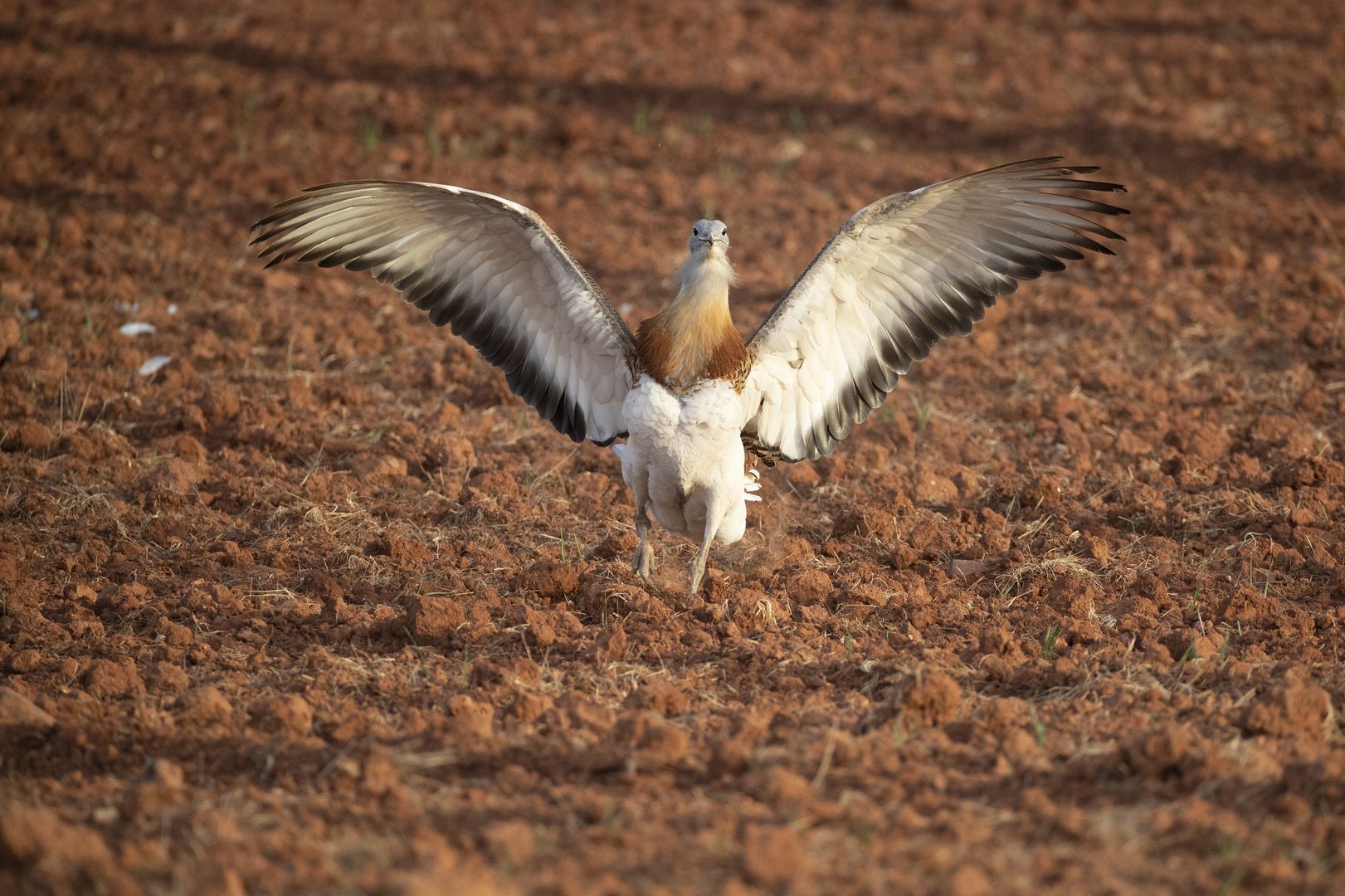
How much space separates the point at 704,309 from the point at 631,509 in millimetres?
1565

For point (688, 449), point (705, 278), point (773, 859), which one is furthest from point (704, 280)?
point (773, 859)

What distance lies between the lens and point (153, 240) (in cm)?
903

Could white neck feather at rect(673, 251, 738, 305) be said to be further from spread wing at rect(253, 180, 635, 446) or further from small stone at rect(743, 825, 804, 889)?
small stone at rect(743, 825, 804, 889)

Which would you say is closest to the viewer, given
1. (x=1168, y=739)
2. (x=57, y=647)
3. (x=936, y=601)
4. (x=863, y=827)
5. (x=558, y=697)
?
(x=863, y=827)

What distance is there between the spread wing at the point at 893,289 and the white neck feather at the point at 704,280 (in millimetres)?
287

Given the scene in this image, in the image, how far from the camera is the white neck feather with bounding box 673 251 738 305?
205 inches

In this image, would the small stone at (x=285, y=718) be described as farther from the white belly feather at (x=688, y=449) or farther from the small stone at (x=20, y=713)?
the white belly feather at (x=688, y=449)

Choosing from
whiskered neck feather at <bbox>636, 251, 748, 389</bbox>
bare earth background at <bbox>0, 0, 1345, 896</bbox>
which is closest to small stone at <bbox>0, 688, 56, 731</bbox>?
bare earth background at <bbox>0, 0, 1345, 896</bbox>

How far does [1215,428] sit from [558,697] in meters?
4.16

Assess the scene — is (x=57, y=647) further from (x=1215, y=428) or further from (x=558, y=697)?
(x=1215, y=428)

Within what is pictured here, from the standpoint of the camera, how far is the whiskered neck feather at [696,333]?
5203 millimetres

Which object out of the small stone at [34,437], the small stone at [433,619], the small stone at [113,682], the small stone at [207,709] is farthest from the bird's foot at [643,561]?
the small stone at [34,437]

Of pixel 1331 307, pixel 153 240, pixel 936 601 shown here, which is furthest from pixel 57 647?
pixel 1331 307

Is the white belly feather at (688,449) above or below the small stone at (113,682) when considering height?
above
